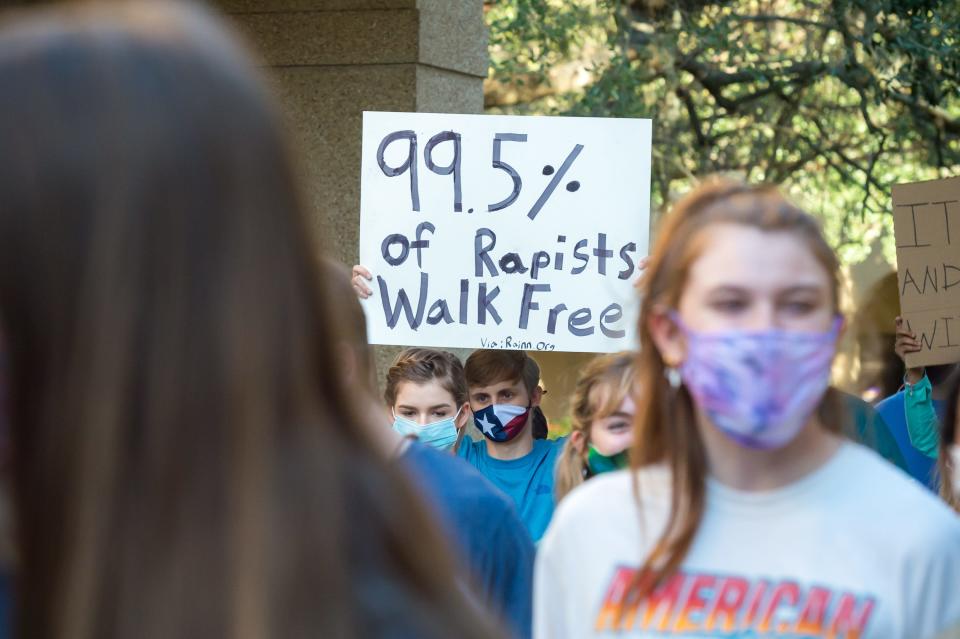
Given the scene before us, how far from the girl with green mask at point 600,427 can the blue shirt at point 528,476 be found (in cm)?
41

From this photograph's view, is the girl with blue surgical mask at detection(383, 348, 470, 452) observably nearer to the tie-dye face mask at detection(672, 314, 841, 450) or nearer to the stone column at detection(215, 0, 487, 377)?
the stone column at detection(215, 0, 487, 377)

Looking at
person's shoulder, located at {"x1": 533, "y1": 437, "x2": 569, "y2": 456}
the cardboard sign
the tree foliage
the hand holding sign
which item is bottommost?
person's shoulder, located at {"x1": 533, "y1": 437, "x2": 569, "y2": 456}

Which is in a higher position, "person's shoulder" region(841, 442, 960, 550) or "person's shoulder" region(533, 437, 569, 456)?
"person's shoulder" region(533, 437, 569, 456)

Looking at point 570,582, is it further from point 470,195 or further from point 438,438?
point 470,195

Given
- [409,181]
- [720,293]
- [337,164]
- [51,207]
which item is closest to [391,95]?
[337,164]

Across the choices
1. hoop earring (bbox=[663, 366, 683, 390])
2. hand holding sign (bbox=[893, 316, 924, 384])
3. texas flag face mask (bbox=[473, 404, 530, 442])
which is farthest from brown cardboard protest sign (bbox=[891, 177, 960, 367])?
hoop earring (bbox=[663, 366, 683, 390])

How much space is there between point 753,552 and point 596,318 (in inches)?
124

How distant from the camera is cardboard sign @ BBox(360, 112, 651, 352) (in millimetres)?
5340

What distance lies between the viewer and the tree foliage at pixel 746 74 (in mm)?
9469

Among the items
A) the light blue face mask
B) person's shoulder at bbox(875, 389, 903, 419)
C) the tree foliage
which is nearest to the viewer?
the light blue face mask

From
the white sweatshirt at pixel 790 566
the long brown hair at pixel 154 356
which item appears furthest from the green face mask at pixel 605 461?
the long brown hair at pixel 154 356

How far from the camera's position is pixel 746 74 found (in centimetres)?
1027

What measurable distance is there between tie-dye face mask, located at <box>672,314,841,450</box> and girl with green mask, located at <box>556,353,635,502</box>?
191 centimetres

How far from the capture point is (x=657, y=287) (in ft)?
8.03
